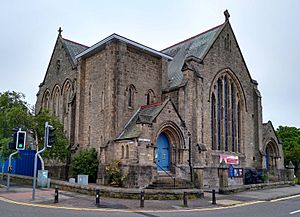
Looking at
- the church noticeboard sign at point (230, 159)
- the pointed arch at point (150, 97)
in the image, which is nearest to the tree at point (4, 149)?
the pointed arch at point (150, 97)

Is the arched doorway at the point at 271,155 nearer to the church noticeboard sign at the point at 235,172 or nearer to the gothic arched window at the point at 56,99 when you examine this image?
the church noticeboard sign at the point at 235,172

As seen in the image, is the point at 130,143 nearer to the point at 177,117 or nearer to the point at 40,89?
the point at 177,117

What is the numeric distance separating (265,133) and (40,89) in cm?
2542

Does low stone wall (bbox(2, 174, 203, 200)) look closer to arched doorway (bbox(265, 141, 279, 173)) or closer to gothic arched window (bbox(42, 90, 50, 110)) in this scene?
gothic arched window (bbox(42, 90, 50, 110))

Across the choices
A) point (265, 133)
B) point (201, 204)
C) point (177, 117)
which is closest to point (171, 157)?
point (177, 117)

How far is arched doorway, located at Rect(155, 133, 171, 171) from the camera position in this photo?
22959mm

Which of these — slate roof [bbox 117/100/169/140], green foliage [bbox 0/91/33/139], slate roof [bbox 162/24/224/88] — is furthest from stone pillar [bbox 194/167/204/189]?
green foliage [bbox 0/91/33/139]

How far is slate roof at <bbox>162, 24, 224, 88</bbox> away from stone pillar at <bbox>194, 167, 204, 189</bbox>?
23.3 ft

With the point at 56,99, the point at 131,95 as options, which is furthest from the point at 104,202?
the point at 56,99

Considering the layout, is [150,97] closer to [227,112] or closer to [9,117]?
[227,112]

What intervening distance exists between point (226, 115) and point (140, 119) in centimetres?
1188

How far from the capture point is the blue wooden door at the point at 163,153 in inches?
905

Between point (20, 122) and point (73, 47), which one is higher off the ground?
point (73, 47)

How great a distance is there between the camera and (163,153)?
23.3 meters
